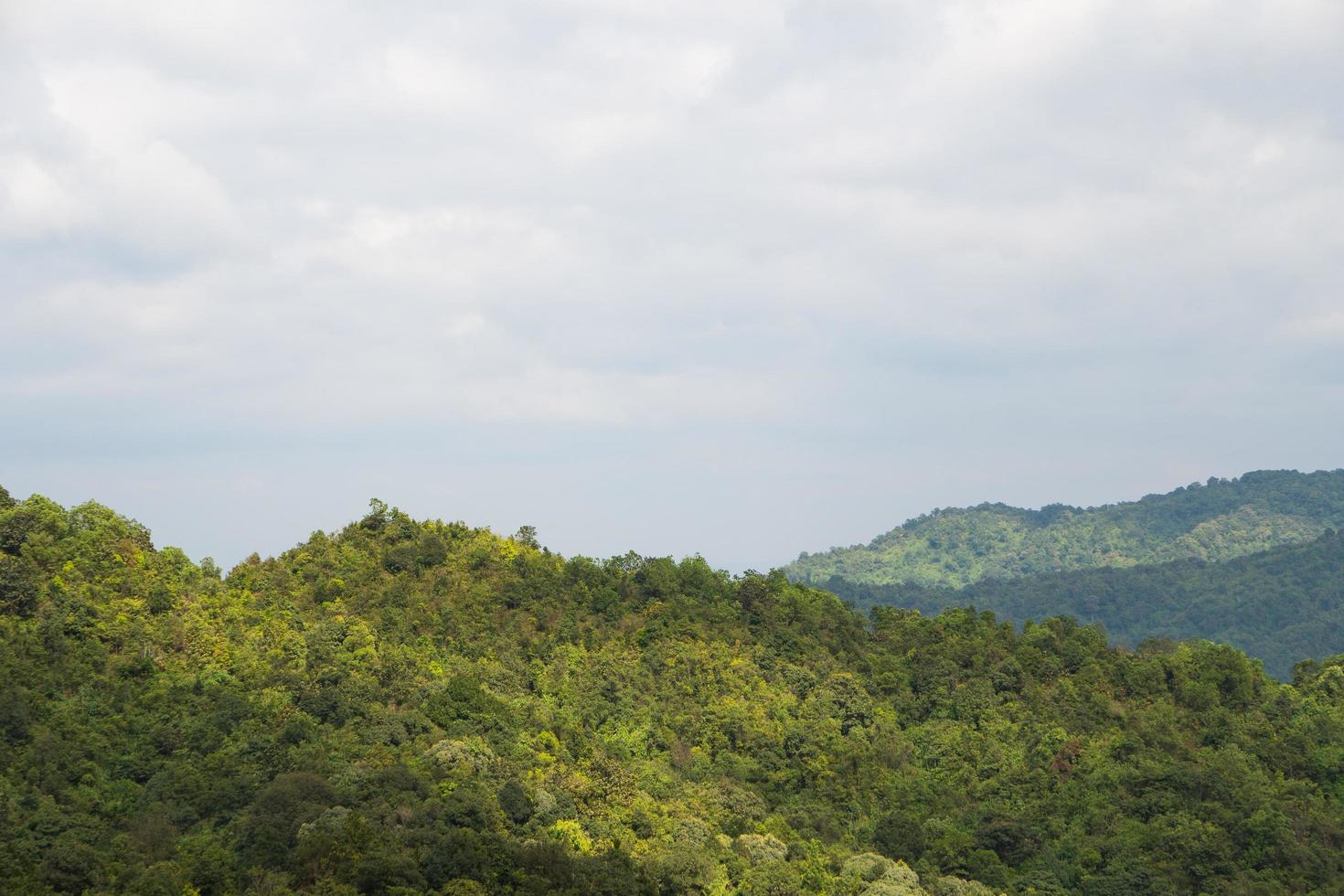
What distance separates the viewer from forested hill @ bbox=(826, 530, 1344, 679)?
176m

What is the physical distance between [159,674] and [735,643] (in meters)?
29.1

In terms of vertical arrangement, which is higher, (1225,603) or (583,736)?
(583,736)

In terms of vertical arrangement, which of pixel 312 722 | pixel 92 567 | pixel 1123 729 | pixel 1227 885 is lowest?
pixel 1227 885

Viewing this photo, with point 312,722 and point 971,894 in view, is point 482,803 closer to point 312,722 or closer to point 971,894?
point 312,722

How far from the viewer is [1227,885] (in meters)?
49.1

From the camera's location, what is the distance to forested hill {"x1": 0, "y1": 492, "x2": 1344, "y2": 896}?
41.8m

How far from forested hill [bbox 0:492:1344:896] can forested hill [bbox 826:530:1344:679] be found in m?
117

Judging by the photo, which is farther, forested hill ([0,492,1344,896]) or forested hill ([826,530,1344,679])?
forested hill ([826,530,1344,679])

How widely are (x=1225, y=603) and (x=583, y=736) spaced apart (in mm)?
156843

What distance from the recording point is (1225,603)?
605 ft

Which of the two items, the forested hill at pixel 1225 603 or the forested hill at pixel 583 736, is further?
the forested hill at pixel 1225 603

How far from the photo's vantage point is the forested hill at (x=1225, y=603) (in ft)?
578

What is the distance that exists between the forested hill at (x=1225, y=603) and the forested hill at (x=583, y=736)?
116955mm

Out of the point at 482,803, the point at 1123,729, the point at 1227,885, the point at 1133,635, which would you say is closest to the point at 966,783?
the point at 1123,729
